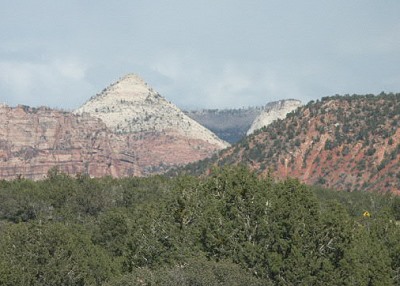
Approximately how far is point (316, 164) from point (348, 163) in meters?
7.34

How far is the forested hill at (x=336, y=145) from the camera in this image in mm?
150375

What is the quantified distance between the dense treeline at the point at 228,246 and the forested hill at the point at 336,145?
9480cm

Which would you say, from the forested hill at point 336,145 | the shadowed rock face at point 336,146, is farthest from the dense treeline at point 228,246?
the shadowed rock face at point 336,146

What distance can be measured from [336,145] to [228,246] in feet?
396

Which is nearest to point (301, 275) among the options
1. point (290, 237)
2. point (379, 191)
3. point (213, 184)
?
point (290, 237)

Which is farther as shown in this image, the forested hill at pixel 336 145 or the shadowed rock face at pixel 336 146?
the forested hill at pixel 336 145

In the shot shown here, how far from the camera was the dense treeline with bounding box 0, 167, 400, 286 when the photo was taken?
134 feet

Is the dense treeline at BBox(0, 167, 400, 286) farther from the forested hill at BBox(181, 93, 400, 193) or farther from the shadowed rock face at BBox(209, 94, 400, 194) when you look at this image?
the shadowed rock face at BBox(209, 94, 400, 194)

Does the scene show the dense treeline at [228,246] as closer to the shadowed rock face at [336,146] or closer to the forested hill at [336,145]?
the forested hill at [336,145]

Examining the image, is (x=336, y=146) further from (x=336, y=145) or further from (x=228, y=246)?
(x=228, y=246)

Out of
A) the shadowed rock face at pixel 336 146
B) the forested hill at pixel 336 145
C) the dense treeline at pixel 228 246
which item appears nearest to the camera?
the dense treeline at pixel 228 246

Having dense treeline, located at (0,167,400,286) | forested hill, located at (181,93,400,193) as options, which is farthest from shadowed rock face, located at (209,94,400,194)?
dense treeline, located at (0,167,400,286)

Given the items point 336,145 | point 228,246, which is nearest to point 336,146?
point 336,145

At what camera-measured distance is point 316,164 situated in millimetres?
160500
